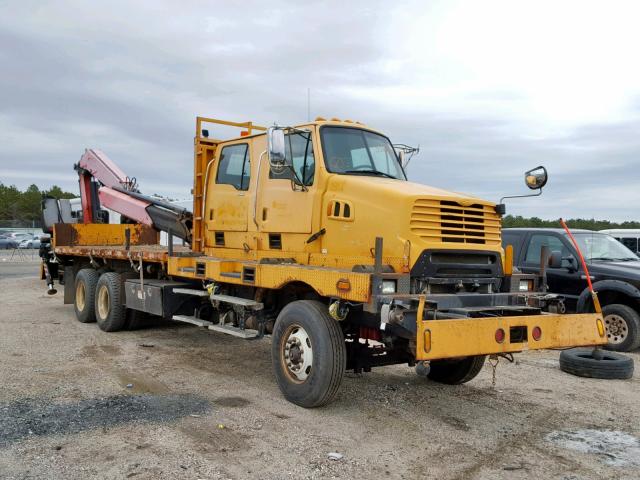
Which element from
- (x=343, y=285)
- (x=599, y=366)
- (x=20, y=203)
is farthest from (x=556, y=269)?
(x=20, y=203)

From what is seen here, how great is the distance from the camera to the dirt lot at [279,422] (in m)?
4.50

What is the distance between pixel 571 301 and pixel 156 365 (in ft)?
21.8

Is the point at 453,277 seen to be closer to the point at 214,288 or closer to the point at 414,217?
the point at 414,217

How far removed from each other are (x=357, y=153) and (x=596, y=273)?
5296 mm

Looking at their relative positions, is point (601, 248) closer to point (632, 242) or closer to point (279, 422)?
point (279, 422)

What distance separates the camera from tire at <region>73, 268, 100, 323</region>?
1101cm

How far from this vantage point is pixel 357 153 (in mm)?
6809

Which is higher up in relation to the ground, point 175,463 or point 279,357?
point 279,357

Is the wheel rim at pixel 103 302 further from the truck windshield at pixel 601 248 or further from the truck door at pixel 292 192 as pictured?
the truck windshield at pixel 601 248

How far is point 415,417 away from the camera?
19.2ft

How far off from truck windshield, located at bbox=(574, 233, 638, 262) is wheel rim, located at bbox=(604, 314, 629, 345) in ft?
3.97

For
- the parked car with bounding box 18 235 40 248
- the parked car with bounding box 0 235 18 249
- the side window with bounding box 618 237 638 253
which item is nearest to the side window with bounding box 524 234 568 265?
the side window with bounding box 618 237 638 253

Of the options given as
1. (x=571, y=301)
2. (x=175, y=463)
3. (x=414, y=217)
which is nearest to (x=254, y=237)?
(x=414, y=217)

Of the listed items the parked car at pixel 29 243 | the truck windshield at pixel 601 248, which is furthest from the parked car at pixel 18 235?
the truck windshield at pixel 601 248
